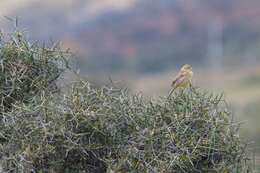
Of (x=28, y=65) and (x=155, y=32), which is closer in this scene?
(x=28, y=65)

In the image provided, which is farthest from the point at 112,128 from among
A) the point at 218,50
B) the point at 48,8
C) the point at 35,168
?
the point at 48,8

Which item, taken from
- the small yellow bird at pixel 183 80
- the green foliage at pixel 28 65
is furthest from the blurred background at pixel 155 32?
the green foliage at pixel 28 65

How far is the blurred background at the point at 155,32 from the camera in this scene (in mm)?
40791

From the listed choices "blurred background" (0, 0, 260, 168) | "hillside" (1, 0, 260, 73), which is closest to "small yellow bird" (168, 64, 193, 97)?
"blurred background" (0, 0, 260, 168)

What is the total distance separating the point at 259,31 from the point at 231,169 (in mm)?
40411

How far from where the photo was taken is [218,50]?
42500 millimetres

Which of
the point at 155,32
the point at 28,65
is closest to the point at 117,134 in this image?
the point at 28,65

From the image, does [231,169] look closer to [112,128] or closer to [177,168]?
[177,168]

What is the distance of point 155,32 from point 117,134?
43751 mm

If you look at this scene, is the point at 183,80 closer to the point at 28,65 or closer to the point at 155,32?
the point at 28,65

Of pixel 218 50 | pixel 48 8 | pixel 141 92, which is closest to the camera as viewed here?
pixel 141 92

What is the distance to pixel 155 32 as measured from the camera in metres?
47.6

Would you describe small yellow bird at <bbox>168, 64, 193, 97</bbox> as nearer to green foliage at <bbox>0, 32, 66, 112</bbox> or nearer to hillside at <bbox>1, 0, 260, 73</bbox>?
green foliage at <bbox>0, 32, 66, 112</bbox>

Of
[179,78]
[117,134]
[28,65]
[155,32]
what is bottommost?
[117,134]
